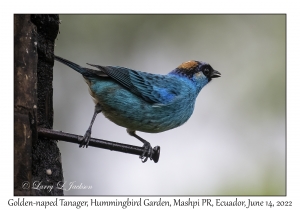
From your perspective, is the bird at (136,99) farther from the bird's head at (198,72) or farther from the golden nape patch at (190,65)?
the golden nape patch at (190,65)

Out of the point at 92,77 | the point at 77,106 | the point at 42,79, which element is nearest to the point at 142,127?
the point at 92,77

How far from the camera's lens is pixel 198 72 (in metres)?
6.08

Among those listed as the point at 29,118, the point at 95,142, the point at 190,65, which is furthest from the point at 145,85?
the point at 29,118

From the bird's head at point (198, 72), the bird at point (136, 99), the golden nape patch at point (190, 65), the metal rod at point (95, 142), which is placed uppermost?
the golden nape patch at point (190, 65)

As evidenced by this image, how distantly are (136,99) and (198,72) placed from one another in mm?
1236

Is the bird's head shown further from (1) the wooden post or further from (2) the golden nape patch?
(1) the wooden post

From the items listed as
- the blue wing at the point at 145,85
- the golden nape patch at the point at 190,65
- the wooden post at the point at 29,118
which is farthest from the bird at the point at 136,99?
the wooden post at the point at 29,118

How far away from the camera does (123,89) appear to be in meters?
5.22

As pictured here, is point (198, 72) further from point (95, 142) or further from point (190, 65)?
point (95, 142)

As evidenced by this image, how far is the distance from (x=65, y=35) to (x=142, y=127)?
430cm

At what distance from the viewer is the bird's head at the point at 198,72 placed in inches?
237

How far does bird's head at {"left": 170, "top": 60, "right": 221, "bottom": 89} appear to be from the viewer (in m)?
6.02

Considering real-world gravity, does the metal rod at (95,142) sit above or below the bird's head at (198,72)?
below

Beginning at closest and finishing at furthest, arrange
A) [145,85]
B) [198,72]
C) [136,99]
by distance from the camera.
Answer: [136,99] → [145,85] → [198,72]
